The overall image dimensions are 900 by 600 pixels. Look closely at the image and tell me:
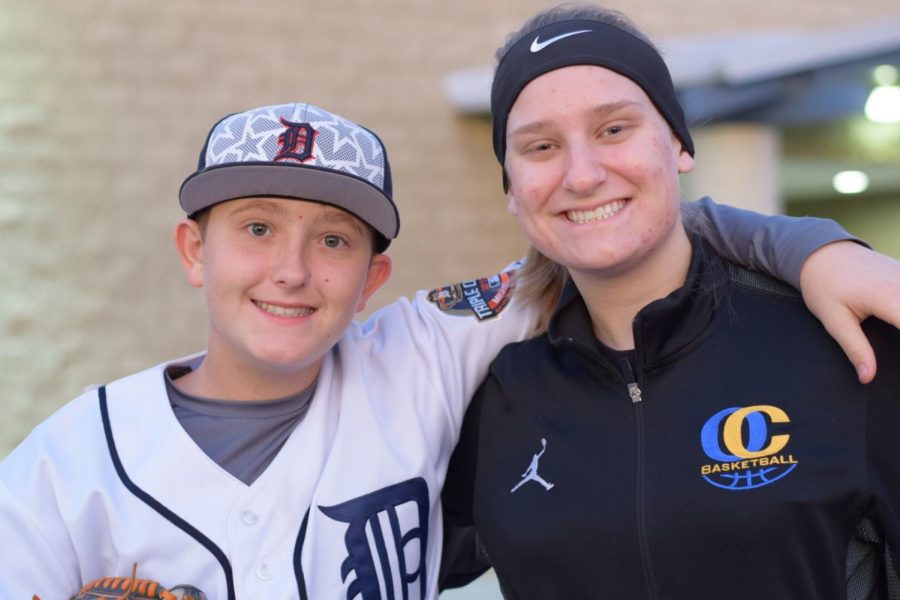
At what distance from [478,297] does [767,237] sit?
800mm

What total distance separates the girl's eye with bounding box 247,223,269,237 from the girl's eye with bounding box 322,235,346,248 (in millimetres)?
135

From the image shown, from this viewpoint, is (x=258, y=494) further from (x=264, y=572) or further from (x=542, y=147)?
(x=542, y=147)

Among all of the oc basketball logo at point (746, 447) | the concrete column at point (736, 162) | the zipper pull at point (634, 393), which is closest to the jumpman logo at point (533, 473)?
the zipper pull at point (634, 393)

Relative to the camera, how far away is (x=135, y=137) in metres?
5.49

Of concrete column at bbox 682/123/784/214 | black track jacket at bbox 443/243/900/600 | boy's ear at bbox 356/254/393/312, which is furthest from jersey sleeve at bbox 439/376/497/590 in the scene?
concrete column at bbox 682/123/784/214

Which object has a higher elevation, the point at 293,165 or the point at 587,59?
the point at 587,59

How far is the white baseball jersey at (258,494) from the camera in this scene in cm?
201

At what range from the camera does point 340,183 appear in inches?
86.7

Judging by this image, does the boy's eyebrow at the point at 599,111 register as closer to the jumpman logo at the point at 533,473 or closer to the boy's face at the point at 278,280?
the boy's face at the point at 278,280

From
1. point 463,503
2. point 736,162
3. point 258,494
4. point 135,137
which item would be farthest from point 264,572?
point 736,162

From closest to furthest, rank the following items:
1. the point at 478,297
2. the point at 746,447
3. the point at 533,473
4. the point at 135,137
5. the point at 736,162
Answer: the point at 746,447, the point at 533,473, the point at 478,297, the point at 135,137, the point at 736,162

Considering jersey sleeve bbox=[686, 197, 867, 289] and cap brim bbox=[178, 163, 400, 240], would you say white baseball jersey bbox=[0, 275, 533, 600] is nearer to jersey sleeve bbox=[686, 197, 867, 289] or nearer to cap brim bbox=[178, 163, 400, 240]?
cap brim bbox=[178, 163, 400, 240]

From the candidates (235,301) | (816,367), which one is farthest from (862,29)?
(235,301)

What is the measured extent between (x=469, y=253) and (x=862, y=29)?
2.68m
